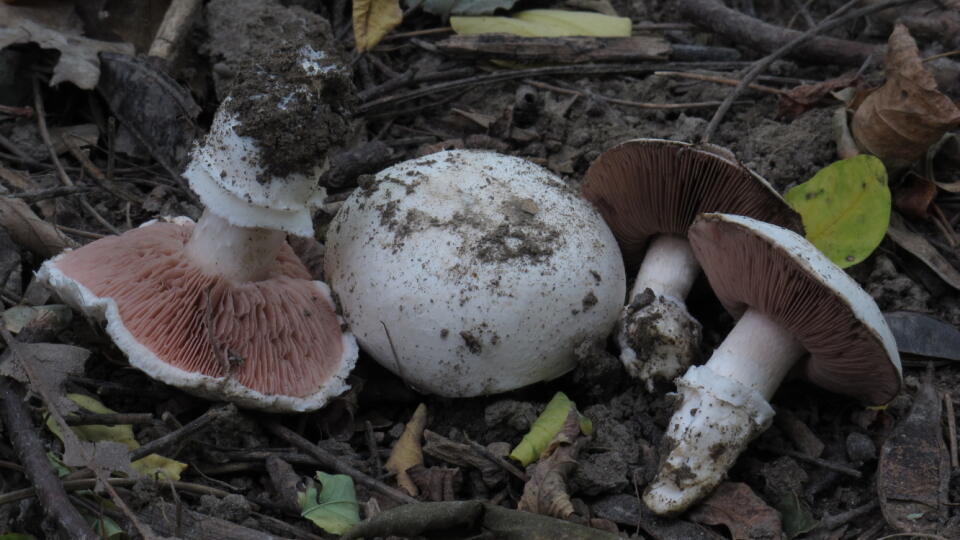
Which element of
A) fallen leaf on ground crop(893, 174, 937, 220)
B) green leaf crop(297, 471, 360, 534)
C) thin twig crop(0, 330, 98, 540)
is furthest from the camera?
fallen leaf on ground crop(893, 174, 937, 220)

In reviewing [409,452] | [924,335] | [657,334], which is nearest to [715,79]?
[924,335]

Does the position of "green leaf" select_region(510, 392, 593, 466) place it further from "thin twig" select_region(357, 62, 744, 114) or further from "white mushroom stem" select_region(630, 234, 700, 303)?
"thin twig" select_region(357, 62, 744, 114)

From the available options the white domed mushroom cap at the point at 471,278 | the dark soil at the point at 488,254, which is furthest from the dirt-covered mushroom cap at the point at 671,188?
the dark soil at the point at 488,254

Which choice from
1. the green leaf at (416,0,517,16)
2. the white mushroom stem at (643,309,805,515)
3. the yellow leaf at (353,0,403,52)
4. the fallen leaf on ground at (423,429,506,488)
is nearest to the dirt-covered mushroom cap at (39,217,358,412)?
the fallen leaf on ground at (423,429,506,488)

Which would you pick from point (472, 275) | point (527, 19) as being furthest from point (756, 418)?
point (527, 19)

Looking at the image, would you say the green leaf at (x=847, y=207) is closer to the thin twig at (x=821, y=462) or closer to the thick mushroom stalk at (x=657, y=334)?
the thick mushroom stalk at (x=657, y=334)

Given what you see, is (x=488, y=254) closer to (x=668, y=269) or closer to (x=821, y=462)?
(x=668, y=269)
